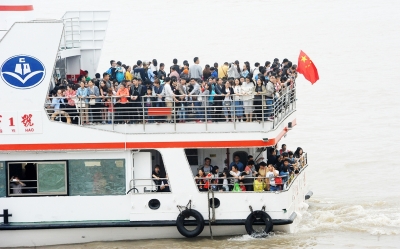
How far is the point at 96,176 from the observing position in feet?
54.6

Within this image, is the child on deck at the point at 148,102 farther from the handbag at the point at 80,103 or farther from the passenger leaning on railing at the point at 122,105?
the handbag at the point at 80,103

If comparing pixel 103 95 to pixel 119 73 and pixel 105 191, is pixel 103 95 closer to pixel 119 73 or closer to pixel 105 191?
pixel 105 191

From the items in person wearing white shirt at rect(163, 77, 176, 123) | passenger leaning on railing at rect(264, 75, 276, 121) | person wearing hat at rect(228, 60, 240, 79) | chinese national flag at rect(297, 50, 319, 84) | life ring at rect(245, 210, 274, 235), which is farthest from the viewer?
person wearing hat at rect(228, 60, 240, 79)

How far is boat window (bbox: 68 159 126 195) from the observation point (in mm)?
16609

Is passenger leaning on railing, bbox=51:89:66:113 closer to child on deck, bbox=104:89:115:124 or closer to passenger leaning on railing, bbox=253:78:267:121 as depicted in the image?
child on deck, bbox=104:89:115:124

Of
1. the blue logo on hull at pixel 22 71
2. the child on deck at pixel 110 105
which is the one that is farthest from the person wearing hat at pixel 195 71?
the blue logo on hull at pixel 22 71

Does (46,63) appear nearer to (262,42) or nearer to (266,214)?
(266,214)

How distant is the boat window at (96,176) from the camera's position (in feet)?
54.5

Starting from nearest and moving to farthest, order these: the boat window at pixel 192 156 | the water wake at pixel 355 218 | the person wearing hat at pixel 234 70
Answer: the boat window at pixel 192 156 → the water wake at pixel 355 218 → the person wearing hat at pixel 234 70

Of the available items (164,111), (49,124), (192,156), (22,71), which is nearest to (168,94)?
(164,111)

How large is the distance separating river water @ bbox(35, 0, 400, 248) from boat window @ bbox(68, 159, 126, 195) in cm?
97

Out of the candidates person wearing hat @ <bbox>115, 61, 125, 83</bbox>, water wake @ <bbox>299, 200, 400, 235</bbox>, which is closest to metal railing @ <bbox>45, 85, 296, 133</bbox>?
person wearing hat @ <bbox>115, 61, 125, 83</bbox>

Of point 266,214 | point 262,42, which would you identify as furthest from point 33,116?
point 262,42

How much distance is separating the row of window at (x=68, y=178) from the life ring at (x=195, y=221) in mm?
1151
